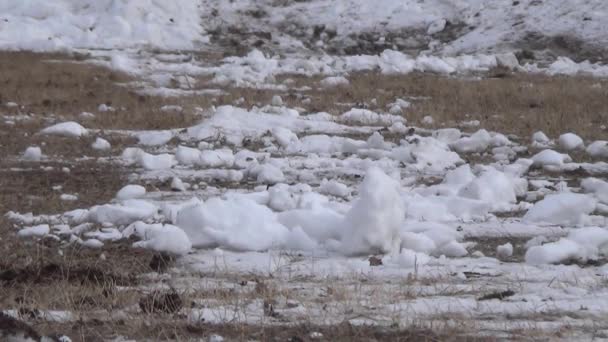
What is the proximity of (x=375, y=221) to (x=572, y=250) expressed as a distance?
4.08ft

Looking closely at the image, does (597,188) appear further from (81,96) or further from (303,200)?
(81,96)

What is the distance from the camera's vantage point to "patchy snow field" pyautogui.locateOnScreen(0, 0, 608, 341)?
14.2ft

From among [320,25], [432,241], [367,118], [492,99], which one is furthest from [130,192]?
[320,25]

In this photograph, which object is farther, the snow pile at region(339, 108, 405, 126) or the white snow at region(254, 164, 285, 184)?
the snow pile at region(339, 108, 405, 126)

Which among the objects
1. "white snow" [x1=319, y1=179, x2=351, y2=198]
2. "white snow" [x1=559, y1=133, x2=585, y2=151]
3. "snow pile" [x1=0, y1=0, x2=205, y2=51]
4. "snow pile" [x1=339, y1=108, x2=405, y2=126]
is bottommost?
"white snow" [x1=319, y1=179, x2=351, y2=198]

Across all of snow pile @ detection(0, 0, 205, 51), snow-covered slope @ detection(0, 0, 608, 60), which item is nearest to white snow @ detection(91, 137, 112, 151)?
snow-covered slope @ detection(0, 0, 608, 60)

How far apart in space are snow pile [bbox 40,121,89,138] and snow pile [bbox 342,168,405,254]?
5.73 metres

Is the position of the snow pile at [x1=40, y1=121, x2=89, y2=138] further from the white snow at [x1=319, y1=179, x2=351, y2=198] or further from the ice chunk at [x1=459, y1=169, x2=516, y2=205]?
the ice chunk at [x1=459, y1=169, x2=516, y2=205]

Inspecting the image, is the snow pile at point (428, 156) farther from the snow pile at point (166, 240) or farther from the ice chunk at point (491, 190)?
the snow pile at point (166, 240)

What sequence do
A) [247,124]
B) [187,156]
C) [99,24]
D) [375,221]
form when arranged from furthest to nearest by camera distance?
[99,24] < [247,124] < [187,156] < [375,221]

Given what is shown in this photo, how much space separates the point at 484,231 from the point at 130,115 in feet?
22.4

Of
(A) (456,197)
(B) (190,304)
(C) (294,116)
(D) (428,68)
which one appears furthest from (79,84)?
(B) (190,304)

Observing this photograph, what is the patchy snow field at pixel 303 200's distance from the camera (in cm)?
434

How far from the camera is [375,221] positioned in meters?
5.73
